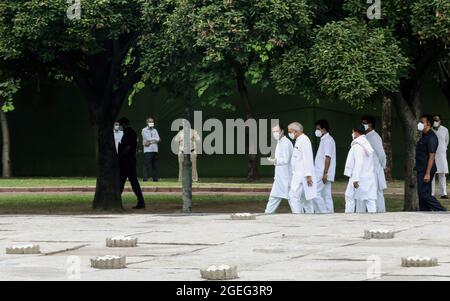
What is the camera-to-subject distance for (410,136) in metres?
25.6

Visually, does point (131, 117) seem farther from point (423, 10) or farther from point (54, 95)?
point (423, 10)

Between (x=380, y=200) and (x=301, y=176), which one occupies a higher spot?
(x=301, y=176)

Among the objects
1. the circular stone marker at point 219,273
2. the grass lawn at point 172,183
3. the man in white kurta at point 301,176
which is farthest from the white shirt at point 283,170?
the grass lawn at point 172,183

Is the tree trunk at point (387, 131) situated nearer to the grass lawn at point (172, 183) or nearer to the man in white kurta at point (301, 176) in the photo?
the grass lawn at point (172, 183)

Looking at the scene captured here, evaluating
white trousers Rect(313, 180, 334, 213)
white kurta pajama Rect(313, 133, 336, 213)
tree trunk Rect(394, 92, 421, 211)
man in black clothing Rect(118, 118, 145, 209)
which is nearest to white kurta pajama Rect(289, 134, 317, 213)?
white trousers Rect(313, 180, 334, 213)

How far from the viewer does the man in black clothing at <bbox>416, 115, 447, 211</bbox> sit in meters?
22.5

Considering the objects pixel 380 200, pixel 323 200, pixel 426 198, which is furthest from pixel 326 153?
pixel 426 198

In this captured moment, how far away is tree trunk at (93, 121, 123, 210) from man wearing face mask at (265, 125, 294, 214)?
5042 mm

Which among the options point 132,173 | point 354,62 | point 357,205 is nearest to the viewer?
point 354,62

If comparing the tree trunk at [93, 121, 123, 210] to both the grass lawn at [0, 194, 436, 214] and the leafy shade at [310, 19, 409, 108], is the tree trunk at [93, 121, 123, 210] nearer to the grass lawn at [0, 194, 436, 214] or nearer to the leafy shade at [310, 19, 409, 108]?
the grass lawn at [0, 194, 436, 214]

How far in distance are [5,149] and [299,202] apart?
2184cm

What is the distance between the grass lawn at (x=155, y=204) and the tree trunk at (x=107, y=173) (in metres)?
0.33

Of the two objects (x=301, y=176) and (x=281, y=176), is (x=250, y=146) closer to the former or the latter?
(x=281, y=176)
